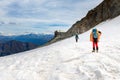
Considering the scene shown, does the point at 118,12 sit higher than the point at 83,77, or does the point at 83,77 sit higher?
the point at 118,12

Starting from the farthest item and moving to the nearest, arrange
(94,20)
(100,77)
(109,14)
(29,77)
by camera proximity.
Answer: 1. (94,20)
2. (109,14)
3. (29,77)
4. (100,77)

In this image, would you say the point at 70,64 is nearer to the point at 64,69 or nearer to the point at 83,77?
the point at 64,69

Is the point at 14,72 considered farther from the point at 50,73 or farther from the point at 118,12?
the point at 118,12

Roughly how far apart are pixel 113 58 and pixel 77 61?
8.29ft

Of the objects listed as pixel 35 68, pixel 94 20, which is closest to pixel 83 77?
pixel 35 68

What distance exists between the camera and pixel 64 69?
51.9 ft

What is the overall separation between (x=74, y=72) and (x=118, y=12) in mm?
60747

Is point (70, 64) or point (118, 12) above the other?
point (118, 12)

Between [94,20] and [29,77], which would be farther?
[94,20]

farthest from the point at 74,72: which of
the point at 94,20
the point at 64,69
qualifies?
the point at 94,20

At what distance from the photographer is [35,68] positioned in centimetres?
1708

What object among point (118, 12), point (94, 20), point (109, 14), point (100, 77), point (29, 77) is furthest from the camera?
point (94, 20)

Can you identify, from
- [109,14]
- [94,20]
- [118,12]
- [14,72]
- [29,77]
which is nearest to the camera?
[29,77]

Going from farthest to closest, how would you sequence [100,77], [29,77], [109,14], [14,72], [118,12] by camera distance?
[109,14]
[118,12]
[14,72]
[29,77]
[100,77]
